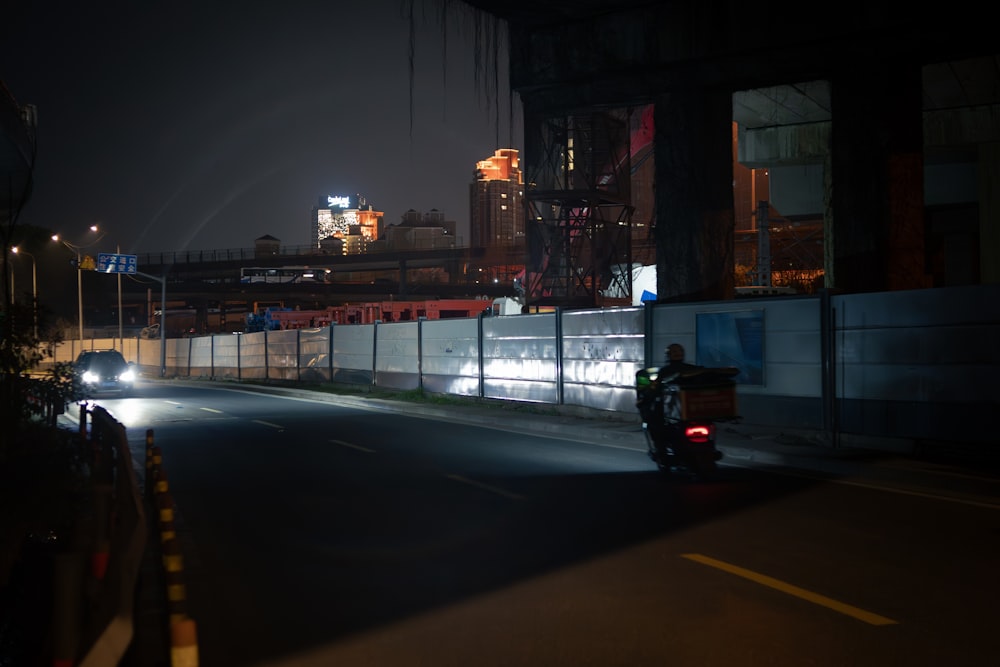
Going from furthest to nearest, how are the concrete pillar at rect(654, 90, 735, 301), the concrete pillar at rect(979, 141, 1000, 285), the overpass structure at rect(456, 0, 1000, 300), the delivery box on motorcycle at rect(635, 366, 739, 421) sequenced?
the concrete pillar at rect(979, 141, 1000, 285)
the concrete pillar at rect(654, 90, 735, 301)
the overpass structure at rect(456, 0, 1000, 300)
the delivery box on motorcycle at rect(635, 366, 739, 421)

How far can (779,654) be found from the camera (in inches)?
214

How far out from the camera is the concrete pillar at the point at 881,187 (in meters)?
17.9

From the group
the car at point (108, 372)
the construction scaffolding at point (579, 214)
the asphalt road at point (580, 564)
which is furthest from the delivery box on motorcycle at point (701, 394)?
the construction scaffolding at point (579, 214)

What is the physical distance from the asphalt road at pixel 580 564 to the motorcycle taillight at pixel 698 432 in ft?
2.01

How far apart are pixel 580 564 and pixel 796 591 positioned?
5.73 ft

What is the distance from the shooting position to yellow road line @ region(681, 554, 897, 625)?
612cm

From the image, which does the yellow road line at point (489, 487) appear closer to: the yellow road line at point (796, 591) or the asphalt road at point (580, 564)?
the asphalt road at point (580, 564)

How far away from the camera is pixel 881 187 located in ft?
58.9

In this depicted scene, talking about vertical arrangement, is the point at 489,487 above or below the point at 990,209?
below

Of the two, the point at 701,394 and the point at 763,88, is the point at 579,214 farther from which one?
the point at 701,394

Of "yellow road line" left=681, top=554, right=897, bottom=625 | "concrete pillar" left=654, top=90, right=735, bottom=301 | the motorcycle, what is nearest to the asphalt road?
"yellow road line" left=681, top=554, right=897, bottom=625

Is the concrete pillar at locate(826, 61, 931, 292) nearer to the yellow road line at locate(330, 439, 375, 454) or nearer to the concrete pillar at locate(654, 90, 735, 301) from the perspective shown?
the concrete pillar at locate(654, 90, 735, 301)

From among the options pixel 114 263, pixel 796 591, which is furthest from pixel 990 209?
pixel 114 263

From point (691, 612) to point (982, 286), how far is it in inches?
339
